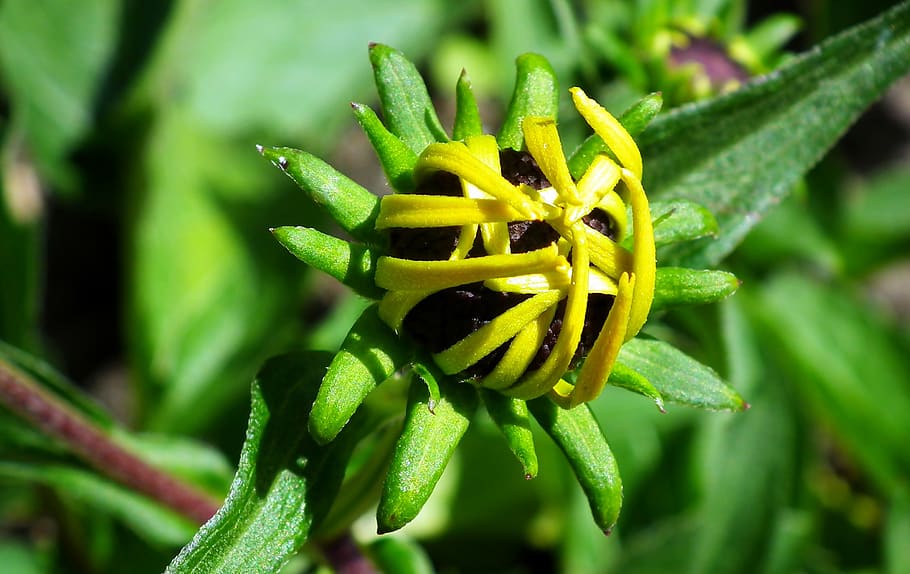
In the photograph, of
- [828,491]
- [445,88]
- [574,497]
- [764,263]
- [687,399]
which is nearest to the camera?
[687,399]

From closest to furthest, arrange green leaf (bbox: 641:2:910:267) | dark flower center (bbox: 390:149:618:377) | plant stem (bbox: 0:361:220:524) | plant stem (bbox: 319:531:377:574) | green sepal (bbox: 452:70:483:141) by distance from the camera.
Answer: dark flower center (bbox: 390:149:618:377) < green sepal (bbox: 452:70:483:141) < green leaf (bbox: 641:2:910:267) < plant stem (bbox: 0:361:220:524) < plant stem (bbox: 319:531:377:574)

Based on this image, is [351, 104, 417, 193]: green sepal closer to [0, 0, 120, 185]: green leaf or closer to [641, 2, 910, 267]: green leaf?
[641, 2, 910, 267]: green leaf

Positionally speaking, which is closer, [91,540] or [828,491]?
[91,540]

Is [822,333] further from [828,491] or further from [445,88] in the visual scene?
[445,88]

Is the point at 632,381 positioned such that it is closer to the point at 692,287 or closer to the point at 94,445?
the point at 692,287

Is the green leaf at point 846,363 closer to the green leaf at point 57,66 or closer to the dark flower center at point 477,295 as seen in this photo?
the dark flower center at point 477,295

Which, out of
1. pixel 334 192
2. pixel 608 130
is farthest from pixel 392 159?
pixel 608 130

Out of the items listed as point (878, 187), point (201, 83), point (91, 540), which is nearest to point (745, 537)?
point (878, 187)

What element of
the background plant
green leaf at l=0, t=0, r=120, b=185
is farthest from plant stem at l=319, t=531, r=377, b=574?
green leaf at l=0, t=0, r=120, b=185
